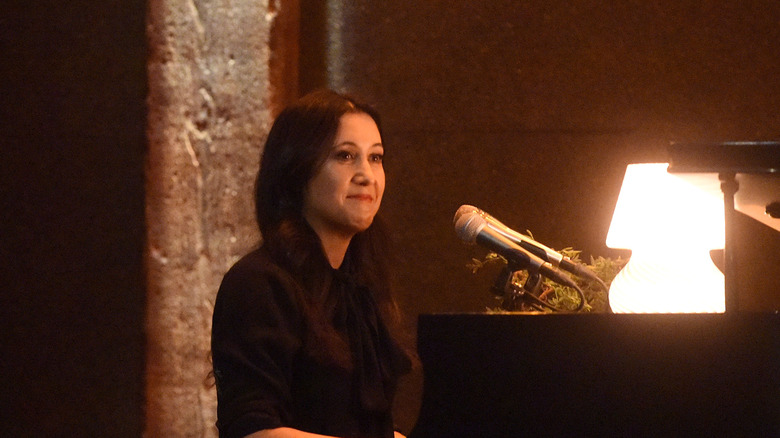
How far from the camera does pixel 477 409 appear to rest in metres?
1.34

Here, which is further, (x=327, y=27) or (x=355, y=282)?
(x=327, y=27)

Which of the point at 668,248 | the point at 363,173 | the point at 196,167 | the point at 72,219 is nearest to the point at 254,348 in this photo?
the point at 363,173

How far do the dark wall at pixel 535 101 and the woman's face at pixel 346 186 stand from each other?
3.56ft

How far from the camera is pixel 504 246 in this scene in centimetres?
185

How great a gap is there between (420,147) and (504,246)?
4.12 ft

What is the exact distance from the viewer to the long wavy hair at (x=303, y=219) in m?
1.77

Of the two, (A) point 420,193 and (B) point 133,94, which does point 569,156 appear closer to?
(A) point 420,193

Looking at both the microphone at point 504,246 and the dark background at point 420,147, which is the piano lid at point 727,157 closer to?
the microphone at point 504,246

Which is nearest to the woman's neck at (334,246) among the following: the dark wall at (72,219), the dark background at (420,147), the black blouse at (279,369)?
the black blouse at (279,369)

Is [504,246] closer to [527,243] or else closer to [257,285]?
[527,243]

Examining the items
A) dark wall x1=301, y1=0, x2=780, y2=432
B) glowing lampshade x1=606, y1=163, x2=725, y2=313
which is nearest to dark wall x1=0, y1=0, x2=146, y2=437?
dark wall x1=301, y1=0, x2=780, y2=432

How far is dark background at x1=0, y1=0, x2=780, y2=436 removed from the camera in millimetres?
2980

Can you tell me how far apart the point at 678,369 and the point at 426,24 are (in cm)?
199

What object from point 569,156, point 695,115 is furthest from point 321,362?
point 695,115
